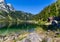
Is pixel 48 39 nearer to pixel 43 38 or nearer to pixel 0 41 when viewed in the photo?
pixel 43 38

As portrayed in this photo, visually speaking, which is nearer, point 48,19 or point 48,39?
point 48,39

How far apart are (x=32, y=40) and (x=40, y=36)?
1629mm

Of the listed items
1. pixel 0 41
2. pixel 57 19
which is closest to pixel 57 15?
pixel 57 19

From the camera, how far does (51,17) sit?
156125mm

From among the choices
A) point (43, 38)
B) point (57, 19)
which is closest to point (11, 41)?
point (43, 38)

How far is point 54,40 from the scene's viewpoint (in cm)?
2550

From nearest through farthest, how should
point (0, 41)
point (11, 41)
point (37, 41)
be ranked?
point (37, 41), point (11, 41), point (0, 41)

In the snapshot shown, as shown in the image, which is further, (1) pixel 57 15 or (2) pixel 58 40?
(1) pixel 57 15

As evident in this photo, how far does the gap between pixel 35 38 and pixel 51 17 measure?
13175 cm

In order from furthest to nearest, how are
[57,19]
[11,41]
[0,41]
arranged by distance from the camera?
[57,19] → [0,41] → [11,41]

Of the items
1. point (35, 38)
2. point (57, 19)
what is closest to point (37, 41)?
point (35, 38)

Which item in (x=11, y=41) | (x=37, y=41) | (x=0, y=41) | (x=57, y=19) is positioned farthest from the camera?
(x=57, y=19)

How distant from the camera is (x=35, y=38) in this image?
25594 millimetres

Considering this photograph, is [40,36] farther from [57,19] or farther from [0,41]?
[57,19]
